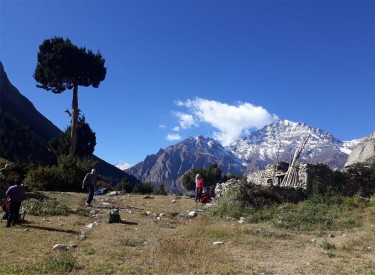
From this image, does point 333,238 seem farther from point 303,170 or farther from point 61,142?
point 61,142

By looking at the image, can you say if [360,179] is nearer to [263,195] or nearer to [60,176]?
[263,195]

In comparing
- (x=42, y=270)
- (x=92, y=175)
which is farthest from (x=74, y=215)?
(x=42, y=270)

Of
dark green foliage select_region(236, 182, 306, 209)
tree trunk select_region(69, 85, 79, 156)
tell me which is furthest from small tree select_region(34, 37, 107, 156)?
dark green foliage select_region(236, 182, 306, 209)

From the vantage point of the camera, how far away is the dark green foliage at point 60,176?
2806cm

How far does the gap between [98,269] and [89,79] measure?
37798mm

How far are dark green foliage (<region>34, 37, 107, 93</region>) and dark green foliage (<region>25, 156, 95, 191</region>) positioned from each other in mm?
14229

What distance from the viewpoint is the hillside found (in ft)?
29.6

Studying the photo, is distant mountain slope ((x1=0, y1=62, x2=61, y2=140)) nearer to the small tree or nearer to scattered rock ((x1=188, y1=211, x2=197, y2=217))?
the small tree

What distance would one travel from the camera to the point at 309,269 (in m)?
9.34

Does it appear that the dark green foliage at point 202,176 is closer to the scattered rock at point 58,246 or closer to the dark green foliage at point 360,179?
the dark green foliage at point 360,179

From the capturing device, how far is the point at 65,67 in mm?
42438

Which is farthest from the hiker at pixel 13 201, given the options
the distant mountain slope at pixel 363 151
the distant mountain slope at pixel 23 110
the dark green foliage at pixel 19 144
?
the distant mountain slope at pixel 23 110

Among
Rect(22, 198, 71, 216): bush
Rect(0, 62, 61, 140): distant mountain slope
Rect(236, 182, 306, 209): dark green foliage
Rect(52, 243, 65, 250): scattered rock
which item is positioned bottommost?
Rect(52, 243, 65, 250): scattered rock

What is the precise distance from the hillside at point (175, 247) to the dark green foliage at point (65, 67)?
88.2 feet
